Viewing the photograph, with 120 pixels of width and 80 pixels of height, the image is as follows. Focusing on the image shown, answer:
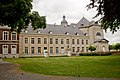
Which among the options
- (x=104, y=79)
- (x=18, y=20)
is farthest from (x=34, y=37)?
(x=104, y=79)

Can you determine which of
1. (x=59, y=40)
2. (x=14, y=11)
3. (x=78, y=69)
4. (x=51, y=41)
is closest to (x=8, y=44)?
(x=51, y=41)

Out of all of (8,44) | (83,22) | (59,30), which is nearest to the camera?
(8,44)

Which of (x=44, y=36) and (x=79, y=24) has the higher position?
(x=79, y=24)

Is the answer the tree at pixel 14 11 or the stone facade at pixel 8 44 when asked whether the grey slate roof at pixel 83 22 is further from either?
the tree at pixel 14 11

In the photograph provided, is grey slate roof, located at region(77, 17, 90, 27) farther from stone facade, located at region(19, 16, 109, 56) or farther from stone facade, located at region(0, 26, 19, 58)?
stone facade, located at region(0, 26, 19, 58)

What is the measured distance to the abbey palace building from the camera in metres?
53.9

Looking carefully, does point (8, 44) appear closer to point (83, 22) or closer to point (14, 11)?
point (14, 11)

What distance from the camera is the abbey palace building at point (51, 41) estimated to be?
53938mm

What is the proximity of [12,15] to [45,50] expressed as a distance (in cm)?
4271

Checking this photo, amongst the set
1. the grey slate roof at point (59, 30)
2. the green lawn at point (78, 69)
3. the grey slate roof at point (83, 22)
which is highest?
the grey slate roof at point (83, 22)

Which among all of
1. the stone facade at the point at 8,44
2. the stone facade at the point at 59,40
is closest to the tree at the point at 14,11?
the stone facade at the point at 8,44

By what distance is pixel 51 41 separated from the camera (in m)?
67.7

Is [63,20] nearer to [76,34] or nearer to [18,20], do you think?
[76,34]

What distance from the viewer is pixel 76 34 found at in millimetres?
71875
